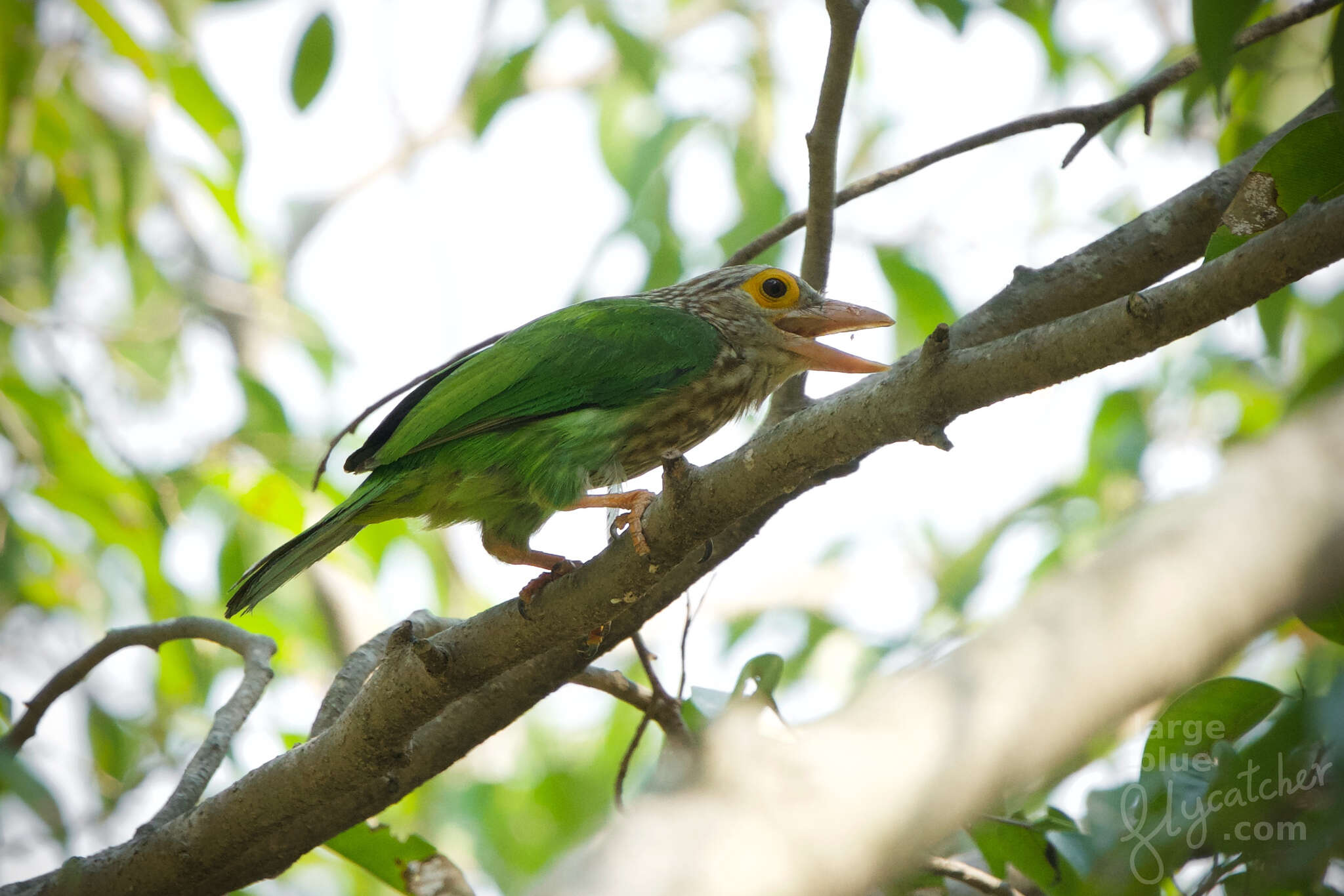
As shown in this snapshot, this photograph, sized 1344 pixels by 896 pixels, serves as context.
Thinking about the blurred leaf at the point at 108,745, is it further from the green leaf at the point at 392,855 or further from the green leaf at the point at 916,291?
the green leaf at the point at 916,291

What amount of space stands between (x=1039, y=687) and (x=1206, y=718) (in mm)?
1111

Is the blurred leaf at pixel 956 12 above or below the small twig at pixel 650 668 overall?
above

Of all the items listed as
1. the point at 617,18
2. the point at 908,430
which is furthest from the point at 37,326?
the point at 908,430

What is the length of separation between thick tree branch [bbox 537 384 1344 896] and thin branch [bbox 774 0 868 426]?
5.04ft

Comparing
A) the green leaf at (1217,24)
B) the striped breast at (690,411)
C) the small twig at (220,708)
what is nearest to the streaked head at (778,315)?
the striped breast at (690,411)

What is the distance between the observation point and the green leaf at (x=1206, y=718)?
92.4 inches

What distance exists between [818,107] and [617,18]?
3050 millimetres

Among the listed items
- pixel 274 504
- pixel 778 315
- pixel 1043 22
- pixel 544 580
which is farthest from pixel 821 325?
pixel 274 504

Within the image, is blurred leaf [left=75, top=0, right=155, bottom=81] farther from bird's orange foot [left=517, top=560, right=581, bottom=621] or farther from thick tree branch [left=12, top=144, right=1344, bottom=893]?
thick tree branch [left=12, top=144, right=1344, bottom=893]

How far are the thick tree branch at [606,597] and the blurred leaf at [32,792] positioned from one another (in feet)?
2.13

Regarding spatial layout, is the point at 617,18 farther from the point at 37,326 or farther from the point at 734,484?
the point at 734,484

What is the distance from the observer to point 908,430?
2.09m

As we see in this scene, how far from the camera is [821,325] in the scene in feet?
13.5

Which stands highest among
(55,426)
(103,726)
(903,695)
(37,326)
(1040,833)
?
(37,326)
